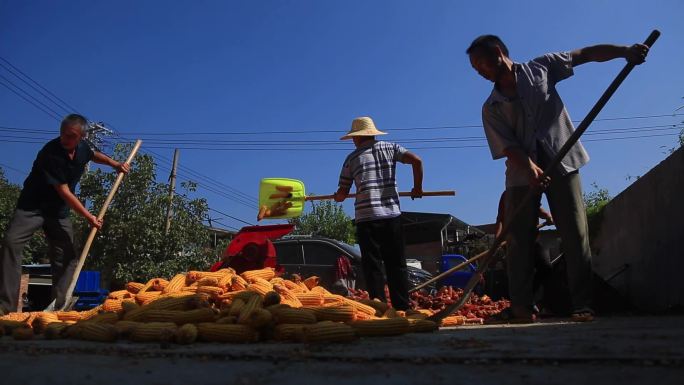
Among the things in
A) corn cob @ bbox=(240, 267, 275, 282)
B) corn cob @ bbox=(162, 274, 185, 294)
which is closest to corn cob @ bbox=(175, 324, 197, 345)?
corn cob @ bbox=(162, 274, 185, 294)

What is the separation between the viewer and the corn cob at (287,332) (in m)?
2.47

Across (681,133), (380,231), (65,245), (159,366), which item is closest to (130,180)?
(65,245)

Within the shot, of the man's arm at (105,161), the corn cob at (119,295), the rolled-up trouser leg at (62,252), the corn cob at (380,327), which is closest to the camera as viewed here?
the corn cob at (380,327)

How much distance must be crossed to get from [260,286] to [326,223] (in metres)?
43.3

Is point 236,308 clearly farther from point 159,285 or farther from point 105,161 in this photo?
point 105,161

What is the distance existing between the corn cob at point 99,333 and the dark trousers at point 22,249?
8.43 feet

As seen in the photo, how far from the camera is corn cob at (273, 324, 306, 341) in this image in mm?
2473

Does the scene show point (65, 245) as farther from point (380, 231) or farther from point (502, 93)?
point (502, 93)

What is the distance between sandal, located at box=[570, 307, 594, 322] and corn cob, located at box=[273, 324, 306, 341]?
6.11 feet

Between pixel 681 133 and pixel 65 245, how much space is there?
2441 cm

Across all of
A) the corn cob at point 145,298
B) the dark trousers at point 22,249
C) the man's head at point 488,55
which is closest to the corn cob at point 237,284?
the corn cob at point 145,298

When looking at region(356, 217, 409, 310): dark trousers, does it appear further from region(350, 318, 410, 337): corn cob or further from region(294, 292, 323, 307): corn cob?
region(350, 318, 410, 337): corn cob

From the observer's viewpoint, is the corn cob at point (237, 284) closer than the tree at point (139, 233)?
Yes

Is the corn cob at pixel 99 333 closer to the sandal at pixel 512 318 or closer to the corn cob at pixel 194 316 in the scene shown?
the corn cob at pixel 194 316
